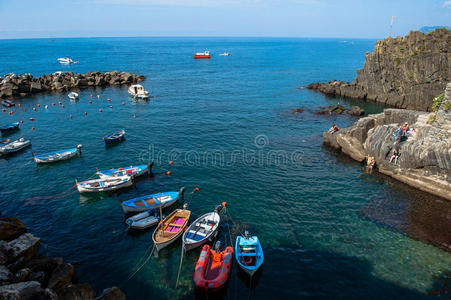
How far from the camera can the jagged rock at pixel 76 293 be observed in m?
18.1

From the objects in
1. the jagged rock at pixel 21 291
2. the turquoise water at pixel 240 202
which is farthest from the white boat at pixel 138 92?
the jagged rock at pixel 21 291

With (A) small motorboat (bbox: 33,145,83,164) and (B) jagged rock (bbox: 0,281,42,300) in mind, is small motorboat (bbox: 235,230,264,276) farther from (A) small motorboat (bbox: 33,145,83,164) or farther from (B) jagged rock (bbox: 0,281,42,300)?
(A) small motorboat (bbox: 33,145,83,164)

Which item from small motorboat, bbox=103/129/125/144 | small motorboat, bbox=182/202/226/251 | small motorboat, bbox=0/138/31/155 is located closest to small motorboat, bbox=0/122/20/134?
small motorboat, bbox=0/138/31/155

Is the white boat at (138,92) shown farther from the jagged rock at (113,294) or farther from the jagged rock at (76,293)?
the jagged rock at (76,293)

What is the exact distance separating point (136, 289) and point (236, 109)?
56277 mm

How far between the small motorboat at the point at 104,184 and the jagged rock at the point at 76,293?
58.4ft

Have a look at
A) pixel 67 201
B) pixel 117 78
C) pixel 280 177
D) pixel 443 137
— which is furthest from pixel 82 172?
pixel 117 78

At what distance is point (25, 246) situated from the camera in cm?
2339

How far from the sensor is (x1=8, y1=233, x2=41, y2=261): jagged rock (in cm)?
2241

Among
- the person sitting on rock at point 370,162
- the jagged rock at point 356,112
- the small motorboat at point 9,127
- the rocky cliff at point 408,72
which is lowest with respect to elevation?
the small motorboat at point 9,127

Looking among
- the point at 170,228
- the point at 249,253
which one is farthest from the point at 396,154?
the point at 170,228

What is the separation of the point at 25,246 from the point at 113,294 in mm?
9916

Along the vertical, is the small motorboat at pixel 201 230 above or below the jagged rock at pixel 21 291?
below

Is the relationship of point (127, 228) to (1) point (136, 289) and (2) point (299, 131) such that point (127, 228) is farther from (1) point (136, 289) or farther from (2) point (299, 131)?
(2) point (299, 131)
